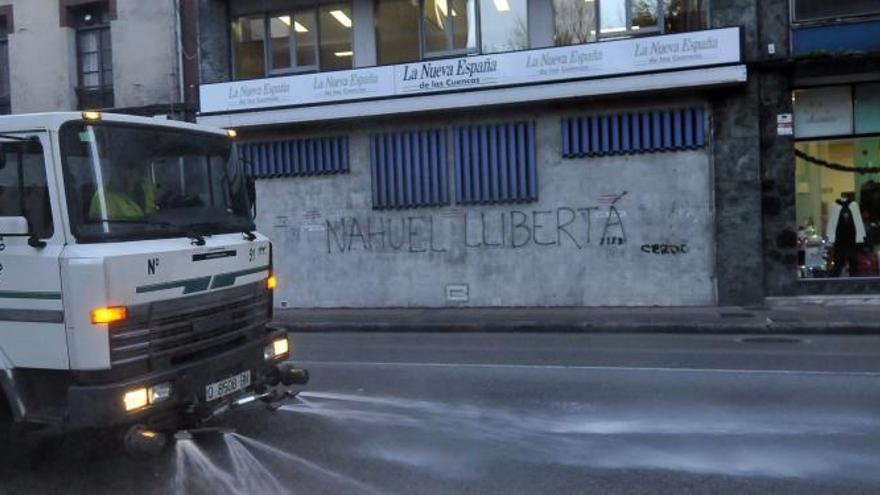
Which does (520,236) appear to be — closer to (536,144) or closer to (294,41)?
(536,144)

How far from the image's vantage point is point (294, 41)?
18297 mm

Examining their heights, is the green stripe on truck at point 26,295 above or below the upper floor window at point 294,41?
below

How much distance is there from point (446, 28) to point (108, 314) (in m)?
13.2

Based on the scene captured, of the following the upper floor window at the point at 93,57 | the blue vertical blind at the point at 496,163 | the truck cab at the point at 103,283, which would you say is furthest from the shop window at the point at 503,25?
the truck cab at the point at 103,283

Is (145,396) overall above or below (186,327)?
below

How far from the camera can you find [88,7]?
19625mm

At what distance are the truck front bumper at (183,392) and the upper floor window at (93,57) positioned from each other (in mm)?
14970

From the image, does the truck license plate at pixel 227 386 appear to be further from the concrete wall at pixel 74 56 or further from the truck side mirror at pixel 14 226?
the concrete wall at pixel 74 56

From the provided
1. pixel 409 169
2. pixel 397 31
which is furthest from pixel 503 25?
pixel 409 169

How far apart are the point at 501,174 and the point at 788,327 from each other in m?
6.16

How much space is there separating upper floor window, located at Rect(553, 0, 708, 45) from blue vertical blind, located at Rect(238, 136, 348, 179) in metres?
5.13

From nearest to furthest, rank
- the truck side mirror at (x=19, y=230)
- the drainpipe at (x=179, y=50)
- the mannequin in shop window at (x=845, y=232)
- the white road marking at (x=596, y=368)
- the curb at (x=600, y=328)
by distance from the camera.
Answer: the truck side mirror at (x=19, y=230), the white road marking at (x=596, y=368), the curb at (x=600, y=328), the mannequin in shop window at (x=845, y=232), the drainpipe at (x=179, y=50)

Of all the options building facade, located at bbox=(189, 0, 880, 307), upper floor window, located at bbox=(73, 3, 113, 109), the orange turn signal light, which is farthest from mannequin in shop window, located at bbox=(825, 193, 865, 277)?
upper floor window, located at bbox=(73, 3, 113, 109)

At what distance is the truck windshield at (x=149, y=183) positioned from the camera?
5.42 metres
